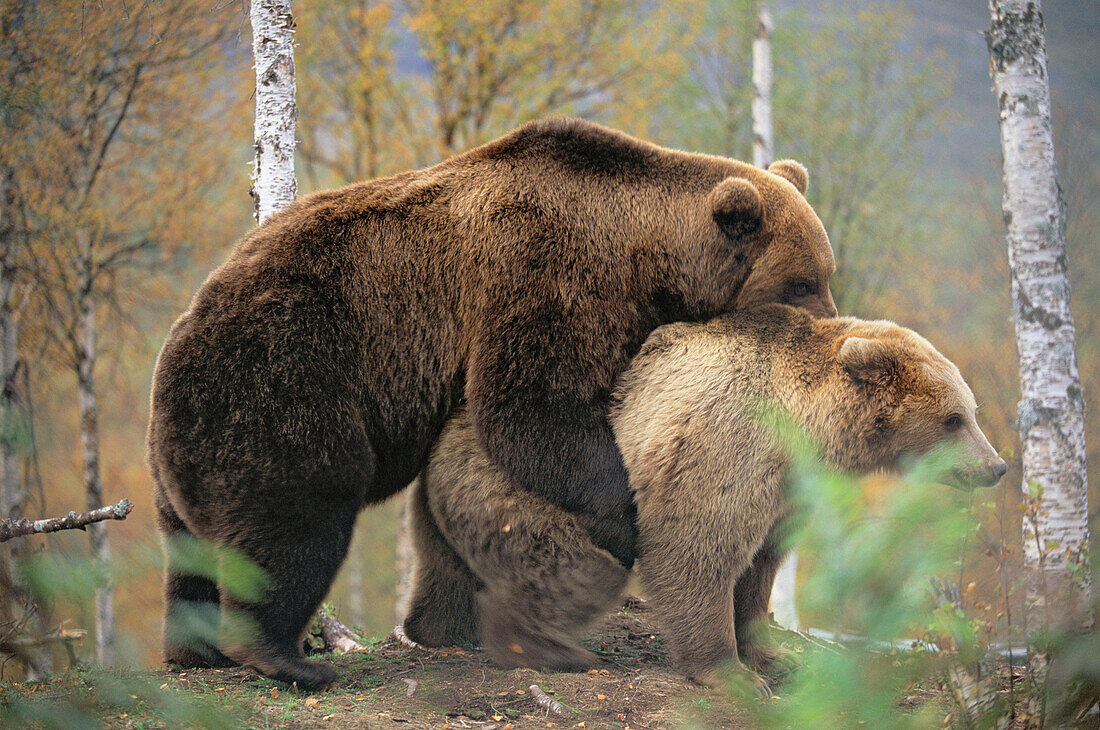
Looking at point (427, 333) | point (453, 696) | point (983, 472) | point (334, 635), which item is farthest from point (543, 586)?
point (334, 635)

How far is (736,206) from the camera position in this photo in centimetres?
424

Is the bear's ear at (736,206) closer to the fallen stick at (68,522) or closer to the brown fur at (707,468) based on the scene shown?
the brown fur at (707,468)

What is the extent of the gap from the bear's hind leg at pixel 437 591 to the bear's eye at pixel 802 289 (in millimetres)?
2322

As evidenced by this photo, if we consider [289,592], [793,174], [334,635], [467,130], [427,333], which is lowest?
[334,635]

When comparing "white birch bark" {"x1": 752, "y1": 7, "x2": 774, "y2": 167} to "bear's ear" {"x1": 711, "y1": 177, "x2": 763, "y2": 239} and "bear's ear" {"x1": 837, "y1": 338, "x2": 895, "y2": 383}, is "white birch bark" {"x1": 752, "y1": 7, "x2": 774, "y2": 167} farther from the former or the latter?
"bear's ear" {"x1": 837, "y1": 338, "x2": 895, "y2": 383}

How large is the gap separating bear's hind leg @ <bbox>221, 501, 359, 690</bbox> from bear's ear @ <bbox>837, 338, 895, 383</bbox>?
2.47 m

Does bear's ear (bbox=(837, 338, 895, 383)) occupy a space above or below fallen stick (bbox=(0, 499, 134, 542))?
above

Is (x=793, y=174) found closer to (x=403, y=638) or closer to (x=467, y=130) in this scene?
(x=403, y=638)

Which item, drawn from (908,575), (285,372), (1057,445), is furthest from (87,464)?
(908,575)

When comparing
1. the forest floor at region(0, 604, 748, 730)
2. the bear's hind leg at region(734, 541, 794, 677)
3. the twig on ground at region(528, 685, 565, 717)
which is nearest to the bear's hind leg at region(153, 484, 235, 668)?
the forest floor at region(0, 604, 748, 730)

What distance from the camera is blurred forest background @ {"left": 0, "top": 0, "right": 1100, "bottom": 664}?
9.16m

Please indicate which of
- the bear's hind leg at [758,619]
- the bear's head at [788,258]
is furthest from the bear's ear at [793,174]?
the bear's hind leg at [758,619]

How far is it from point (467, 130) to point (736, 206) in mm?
11041

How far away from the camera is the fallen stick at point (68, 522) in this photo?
2.61 meters
